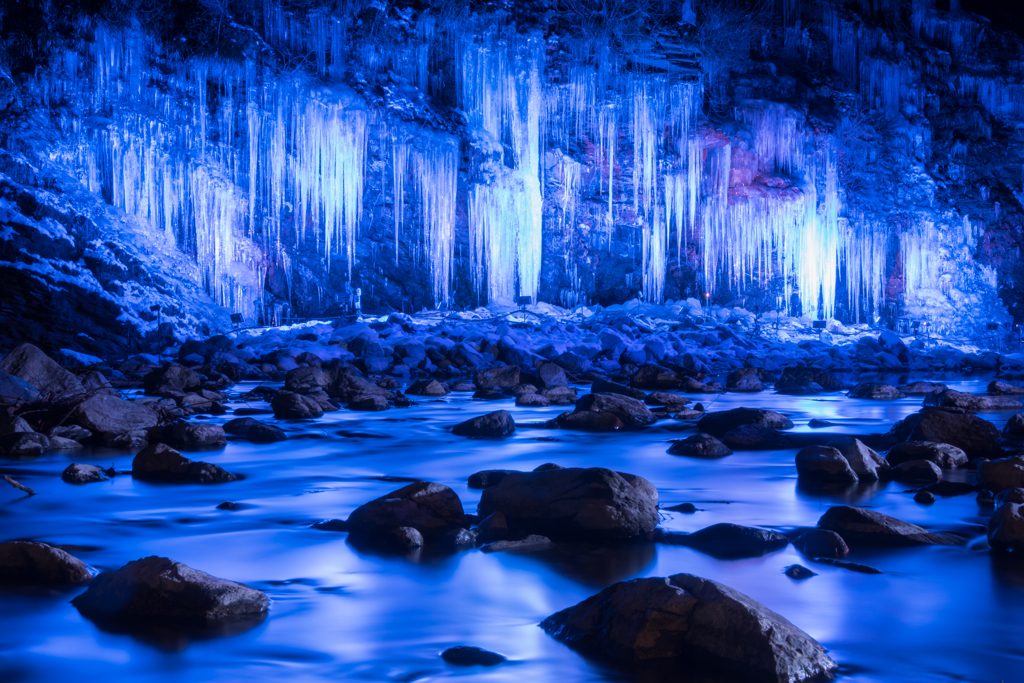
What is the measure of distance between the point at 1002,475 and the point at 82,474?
5.69m

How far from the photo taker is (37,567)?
9.41 ft

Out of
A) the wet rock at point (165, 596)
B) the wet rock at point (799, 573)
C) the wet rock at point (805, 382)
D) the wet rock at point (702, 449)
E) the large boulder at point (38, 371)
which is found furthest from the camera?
the wet rock at point (805, 382)

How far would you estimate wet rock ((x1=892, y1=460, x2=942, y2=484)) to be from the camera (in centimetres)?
496

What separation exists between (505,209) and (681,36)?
6921 millimetres

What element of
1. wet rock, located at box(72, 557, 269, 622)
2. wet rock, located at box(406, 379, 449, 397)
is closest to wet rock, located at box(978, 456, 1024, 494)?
wet rock, located at box(72, 557, 269, 622)

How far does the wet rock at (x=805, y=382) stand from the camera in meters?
13.4

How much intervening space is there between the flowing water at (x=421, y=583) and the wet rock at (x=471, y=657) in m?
0.05

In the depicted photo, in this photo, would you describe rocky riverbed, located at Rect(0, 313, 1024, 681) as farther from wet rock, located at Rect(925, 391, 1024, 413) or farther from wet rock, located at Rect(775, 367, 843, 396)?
wet rock, located at Rect(775, 367, 843, 396)

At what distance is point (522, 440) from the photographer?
713 centimetres

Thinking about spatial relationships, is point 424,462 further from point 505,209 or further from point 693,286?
point 693,286

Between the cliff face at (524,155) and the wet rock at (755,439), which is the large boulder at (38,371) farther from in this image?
the cliff face at (524,155)

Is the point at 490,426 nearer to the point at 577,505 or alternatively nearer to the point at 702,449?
the point at 702,449

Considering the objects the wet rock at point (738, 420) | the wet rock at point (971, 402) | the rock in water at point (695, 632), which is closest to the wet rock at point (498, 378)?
the wet rock at point (738, 420)

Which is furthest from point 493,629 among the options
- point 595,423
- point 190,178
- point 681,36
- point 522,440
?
point 681,36
